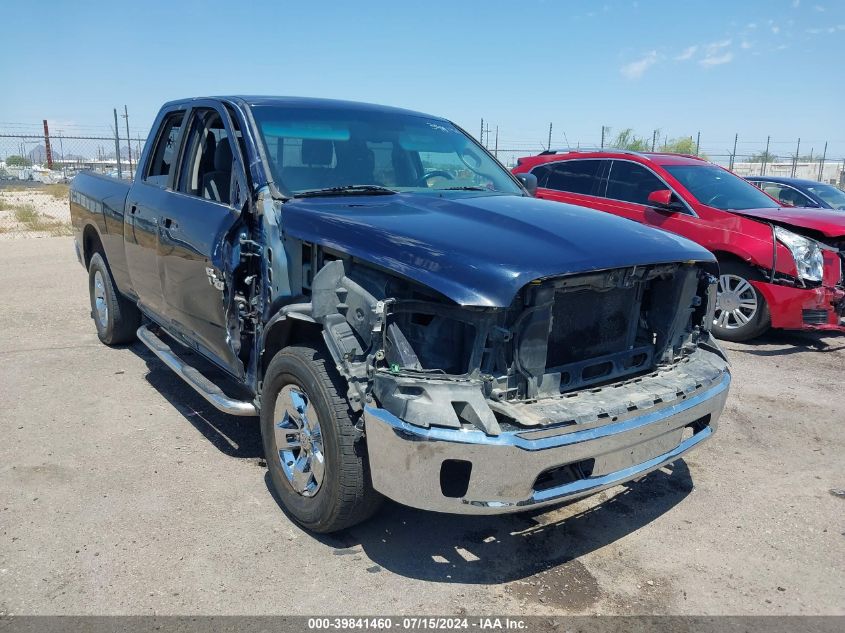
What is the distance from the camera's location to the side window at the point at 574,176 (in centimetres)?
823

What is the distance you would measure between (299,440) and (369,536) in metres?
0.58

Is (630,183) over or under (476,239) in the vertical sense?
over

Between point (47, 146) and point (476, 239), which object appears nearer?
point (476, 239)

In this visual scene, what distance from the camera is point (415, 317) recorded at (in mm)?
2834

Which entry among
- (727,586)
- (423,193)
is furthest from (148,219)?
(727,586)

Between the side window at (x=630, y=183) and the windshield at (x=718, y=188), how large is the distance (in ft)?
0.76

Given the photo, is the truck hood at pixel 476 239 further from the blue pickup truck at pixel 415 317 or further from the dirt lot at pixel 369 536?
the dirt lot at pixel 369 536

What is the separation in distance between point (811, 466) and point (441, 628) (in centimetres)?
278

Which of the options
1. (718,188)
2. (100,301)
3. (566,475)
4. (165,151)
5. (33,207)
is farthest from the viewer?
(33,207)

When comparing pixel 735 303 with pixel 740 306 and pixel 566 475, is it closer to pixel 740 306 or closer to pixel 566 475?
pixel 740 306

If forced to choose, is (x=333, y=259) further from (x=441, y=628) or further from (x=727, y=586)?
(x=727, y=586)

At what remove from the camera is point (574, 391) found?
299 centimetres

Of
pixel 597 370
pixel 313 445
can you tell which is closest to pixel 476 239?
pixel 597 370

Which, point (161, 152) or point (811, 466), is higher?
point (161, 152)
